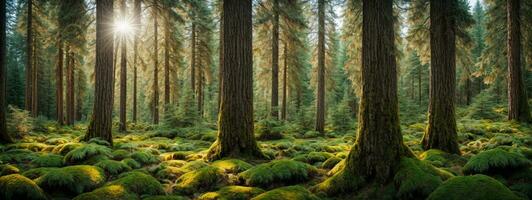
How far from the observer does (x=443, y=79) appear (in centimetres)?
912

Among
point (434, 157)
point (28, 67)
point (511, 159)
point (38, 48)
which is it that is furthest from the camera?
point (38, 48)

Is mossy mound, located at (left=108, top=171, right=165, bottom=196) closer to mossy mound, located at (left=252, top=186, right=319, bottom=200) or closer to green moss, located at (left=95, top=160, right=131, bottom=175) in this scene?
green moss, located at (left=95, top=160, right=131, bottom=175)

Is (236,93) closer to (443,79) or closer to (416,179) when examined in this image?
(416,179)

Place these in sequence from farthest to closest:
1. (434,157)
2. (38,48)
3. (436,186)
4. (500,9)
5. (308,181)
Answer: (38,48)
(500,9)
(434,157)
(308,181)
(436,186)

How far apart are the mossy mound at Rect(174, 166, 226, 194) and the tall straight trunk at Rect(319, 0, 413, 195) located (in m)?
2.12

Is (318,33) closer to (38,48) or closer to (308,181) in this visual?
(308,181)

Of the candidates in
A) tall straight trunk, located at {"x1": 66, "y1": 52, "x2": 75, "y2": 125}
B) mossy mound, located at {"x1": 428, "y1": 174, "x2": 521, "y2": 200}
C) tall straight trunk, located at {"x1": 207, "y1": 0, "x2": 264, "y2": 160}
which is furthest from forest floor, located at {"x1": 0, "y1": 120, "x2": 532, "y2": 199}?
tall straight trunk, located at {"x1": 66, "y1": 52, "x2": 75, "y2": 125}

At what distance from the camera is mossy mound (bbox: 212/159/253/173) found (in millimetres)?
7273

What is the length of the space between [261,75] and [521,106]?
14.7 m

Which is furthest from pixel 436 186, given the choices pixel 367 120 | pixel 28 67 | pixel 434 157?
pixel 28 67

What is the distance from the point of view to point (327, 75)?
25109 mm

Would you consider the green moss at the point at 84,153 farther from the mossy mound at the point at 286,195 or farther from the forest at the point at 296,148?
the mossy mound at the point at 286,195

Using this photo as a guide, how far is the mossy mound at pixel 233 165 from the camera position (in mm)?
7273

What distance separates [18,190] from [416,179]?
20.5 feet
